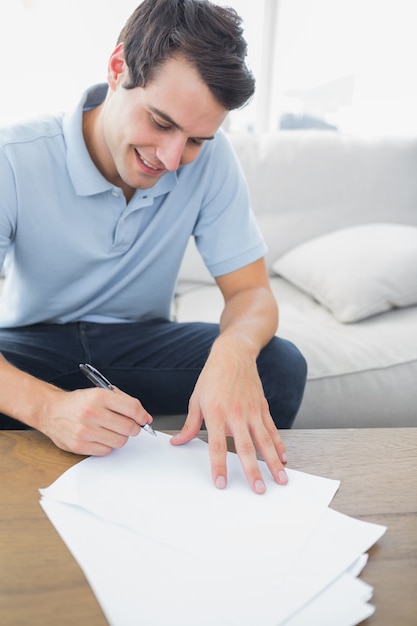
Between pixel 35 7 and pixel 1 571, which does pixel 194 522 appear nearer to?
pixel 1 571

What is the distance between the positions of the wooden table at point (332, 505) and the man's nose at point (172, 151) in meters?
0.50

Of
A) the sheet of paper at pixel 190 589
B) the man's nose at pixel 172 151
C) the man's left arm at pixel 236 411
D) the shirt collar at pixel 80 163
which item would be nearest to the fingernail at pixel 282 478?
the man's left arm at pixel 236 411

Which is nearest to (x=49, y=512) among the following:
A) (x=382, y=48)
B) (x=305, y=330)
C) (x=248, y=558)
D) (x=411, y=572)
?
(x=248, y=558)

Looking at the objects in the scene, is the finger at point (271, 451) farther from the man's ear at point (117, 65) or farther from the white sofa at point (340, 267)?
the man's ear at point (117, 65)

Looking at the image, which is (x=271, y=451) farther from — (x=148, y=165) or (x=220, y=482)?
(x=148, y=165)

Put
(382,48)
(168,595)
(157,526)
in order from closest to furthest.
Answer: (168,595) → (157,526) → (382,48)

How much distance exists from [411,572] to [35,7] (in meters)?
2.48

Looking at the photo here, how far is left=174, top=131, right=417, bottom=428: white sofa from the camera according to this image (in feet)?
4.90

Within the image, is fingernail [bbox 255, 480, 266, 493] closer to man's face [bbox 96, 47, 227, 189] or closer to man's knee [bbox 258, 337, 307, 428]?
man's knee [bbox 258, 337, 307, 428]

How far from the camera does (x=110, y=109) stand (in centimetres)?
118

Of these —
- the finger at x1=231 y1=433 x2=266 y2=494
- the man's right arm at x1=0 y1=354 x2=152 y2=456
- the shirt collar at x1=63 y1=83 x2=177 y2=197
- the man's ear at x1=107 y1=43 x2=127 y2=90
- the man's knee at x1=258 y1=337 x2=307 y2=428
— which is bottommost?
the man's knee at x1=258 y1=337 x2=307 y2=428

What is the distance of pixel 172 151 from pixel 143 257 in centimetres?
33

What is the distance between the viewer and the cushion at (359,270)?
173 centimetres

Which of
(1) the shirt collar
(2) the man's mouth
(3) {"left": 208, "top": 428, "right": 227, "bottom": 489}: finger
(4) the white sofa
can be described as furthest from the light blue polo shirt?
(3) {"left": 208, "top": 428, "right": 227, "bottom": 489}: finger
